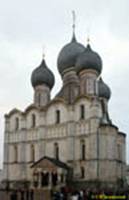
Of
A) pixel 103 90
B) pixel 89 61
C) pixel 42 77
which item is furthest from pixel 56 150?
pixel 103 90

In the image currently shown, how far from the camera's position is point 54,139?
152 feet

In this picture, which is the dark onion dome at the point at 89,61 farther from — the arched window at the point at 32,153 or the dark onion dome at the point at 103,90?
the arched window at the point at 32,153

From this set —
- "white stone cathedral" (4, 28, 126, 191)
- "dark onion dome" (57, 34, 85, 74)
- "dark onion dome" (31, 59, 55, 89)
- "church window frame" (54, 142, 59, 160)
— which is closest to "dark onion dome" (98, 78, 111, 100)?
"dark onion dome" (57, 34, 85, 74)

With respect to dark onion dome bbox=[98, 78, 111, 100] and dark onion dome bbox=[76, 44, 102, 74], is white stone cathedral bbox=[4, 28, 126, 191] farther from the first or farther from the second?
dark onion dome bbox=[98, 78, 111, 100]

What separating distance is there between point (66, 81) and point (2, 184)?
13.1 meters

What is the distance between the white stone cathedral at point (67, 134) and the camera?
143 feet

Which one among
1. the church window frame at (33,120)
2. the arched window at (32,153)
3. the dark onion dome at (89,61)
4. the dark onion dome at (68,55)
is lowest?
the arched window at (32,153)

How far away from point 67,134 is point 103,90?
12.3m

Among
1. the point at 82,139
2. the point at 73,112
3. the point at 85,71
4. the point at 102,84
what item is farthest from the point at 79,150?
the point at 102,84

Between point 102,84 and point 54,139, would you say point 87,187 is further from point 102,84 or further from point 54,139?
point 102,84

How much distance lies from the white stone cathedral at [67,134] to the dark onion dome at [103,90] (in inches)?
231

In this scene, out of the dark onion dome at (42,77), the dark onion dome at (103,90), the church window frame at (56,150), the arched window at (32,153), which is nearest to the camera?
the church window frame at (56,150)

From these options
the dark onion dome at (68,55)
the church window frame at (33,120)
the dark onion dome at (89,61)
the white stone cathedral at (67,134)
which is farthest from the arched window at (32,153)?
the dark onion dome at (68,55)

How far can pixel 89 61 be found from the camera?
4666 cm
